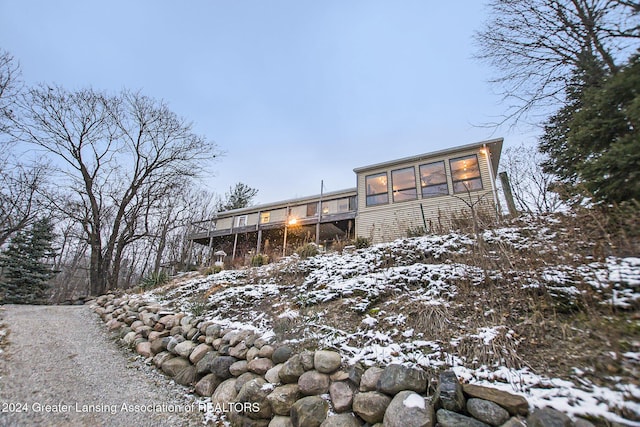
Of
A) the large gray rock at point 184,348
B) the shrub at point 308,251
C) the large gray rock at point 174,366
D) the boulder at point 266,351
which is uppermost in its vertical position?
the shrub at point 308,251

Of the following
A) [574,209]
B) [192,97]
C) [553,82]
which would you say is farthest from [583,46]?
[192,97]

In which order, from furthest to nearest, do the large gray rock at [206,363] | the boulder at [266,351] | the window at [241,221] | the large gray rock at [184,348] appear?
the window at [241,221], the large gray rock at [184,348], the large gray rock at [206,363], the boulder at [266,351]

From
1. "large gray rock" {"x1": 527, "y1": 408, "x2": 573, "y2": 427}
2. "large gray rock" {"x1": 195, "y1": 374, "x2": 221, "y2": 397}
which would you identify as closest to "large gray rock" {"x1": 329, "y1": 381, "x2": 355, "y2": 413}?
"large gray rock" {"x1": 527, "y1": 408, "x2": 573, "y2": 427}

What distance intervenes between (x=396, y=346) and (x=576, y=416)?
115cm

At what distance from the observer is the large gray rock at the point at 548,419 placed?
129 centimetres

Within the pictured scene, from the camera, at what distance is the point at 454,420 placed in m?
1.50

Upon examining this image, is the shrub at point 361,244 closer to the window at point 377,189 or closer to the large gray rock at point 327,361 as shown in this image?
the large gray rock at point 327,361

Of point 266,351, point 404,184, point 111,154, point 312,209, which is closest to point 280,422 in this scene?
point 266,351

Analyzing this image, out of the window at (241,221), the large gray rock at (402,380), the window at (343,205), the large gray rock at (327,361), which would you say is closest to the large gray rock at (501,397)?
the large gray rock at (402,380)

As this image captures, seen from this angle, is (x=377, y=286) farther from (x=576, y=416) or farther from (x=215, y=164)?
(x=215, y=164)

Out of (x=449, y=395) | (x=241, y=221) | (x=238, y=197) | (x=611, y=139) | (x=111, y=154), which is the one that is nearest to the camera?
(x=449, y=395)

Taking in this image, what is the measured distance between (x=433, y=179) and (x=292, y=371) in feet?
33.6

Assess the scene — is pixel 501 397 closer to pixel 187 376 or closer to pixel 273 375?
pixel 273 375

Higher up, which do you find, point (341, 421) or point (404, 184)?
point (404, 184)
